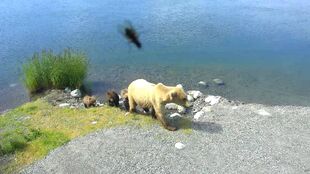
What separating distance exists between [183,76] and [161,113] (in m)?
9.50

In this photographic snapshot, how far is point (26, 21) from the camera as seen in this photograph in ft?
108

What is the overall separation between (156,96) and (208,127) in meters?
1.97

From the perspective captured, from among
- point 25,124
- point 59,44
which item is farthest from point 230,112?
point 59,44

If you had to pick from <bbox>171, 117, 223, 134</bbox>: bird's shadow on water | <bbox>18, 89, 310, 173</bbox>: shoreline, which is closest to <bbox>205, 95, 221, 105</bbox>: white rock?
<bbox>18, 89, 310, 173</bbox>: shoreline

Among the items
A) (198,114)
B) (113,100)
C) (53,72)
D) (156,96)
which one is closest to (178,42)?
(53,72)

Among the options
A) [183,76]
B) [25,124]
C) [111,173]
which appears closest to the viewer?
[111,173]

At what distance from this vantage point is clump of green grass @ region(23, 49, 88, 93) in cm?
2027

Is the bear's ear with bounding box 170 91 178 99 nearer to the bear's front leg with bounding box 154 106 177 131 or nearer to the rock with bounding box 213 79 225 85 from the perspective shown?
the bear's front leg with bounding box 154 106 177 131

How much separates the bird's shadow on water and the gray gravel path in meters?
0.03

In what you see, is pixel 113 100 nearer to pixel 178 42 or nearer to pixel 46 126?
pixel 46 126

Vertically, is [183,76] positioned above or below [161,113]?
below

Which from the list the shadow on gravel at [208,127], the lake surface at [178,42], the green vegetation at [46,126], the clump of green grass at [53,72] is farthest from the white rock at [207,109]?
the clump of green grass at [53,72]

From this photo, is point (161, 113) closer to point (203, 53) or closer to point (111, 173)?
point (111, 173)

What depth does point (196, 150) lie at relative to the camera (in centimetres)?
1251
